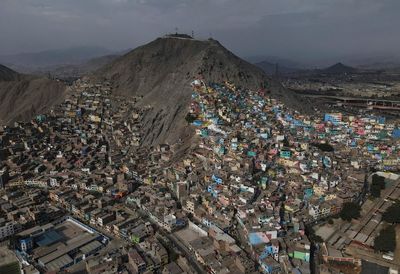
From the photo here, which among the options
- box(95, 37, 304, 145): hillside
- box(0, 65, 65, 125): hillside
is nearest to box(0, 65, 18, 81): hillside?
box(0, 65, 65, 125): hillside

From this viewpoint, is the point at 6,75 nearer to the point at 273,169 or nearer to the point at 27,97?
the point at 27,97

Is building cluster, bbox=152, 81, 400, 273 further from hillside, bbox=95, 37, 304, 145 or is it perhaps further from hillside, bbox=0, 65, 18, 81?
hillside, bbox=0, 65, 18, 81

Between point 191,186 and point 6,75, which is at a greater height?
point 6,75

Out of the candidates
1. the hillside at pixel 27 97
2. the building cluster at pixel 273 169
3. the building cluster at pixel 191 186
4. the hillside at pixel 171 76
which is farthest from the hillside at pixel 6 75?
the building cluster at pixel 273 169

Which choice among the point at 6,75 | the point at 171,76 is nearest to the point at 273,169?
the point at 171,76

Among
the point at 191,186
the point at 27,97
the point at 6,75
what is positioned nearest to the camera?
the point at 191,186

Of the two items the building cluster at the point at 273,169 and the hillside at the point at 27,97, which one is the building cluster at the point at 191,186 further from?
the hillside at the point at 27,97

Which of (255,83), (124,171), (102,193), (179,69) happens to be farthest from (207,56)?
(102,193)
